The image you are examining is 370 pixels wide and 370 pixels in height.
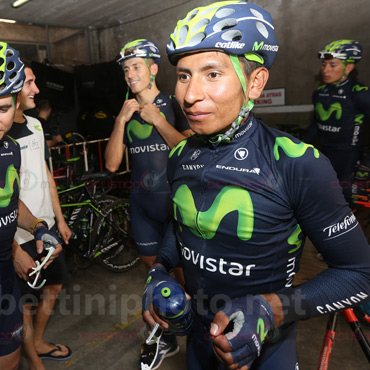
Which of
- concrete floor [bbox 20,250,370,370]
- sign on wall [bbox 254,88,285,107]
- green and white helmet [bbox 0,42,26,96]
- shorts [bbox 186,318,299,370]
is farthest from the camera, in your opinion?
sign on wall [bbox 254,88,285,107]

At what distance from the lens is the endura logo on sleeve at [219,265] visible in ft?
4.24

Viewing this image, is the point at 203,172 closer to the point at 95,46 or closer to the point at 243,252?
the point at 243,252

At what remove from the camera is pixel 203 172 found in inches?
53.0

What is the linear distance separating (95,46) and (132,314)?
25.9 ft

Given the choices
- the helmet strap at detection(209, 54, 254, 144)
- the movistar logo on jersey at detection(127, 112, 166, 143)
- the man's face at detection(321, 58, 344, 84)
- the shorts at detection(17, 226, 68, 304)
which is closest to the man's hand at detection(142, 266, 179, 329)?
the helmet strap at detection(209, 54, 254, 144)

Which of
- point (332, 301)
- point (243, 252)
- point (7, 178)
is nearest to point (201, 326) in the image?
point (243, 252)

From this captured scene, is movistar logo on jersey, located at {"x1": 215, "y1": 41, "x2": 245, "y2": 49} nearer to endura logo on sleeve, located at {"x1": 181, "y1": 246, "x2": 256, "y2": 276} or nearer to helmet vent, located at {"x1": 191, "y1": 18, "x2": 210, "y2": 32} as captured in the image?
helmet vent, located at {"x1": 191, "y1": 18, "x2": 210, "y2": 32}

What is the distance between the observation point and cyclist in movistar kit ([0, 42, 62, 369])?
1837mm

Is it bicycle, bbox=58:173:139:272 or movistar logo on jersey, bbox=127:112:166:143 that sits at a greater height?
movistar logo on jersey, bbox=127:112:166:143

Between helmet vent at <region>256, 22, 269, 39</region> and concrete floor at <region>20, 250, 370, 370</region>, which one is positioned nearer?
helmet vent at <region>256, 22, 269, 39</region>

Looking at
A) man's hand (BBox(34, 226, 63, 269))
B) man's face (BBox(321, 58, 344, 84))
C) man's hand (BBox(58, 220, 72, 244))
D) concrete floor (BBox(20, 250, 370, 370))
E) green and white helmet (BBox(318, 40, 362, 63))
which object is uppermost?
green and white helmet (BBox(318, 40, 362, 63))

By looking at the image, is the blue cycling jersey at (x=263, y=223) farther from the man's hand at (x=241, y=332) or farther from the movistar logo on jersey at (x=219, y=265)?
the man's hand at (x=241, y=332)

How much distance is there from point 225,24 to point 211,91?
273 millimetres

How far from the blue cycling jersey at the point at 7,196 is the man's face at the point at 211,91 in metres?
1.33
